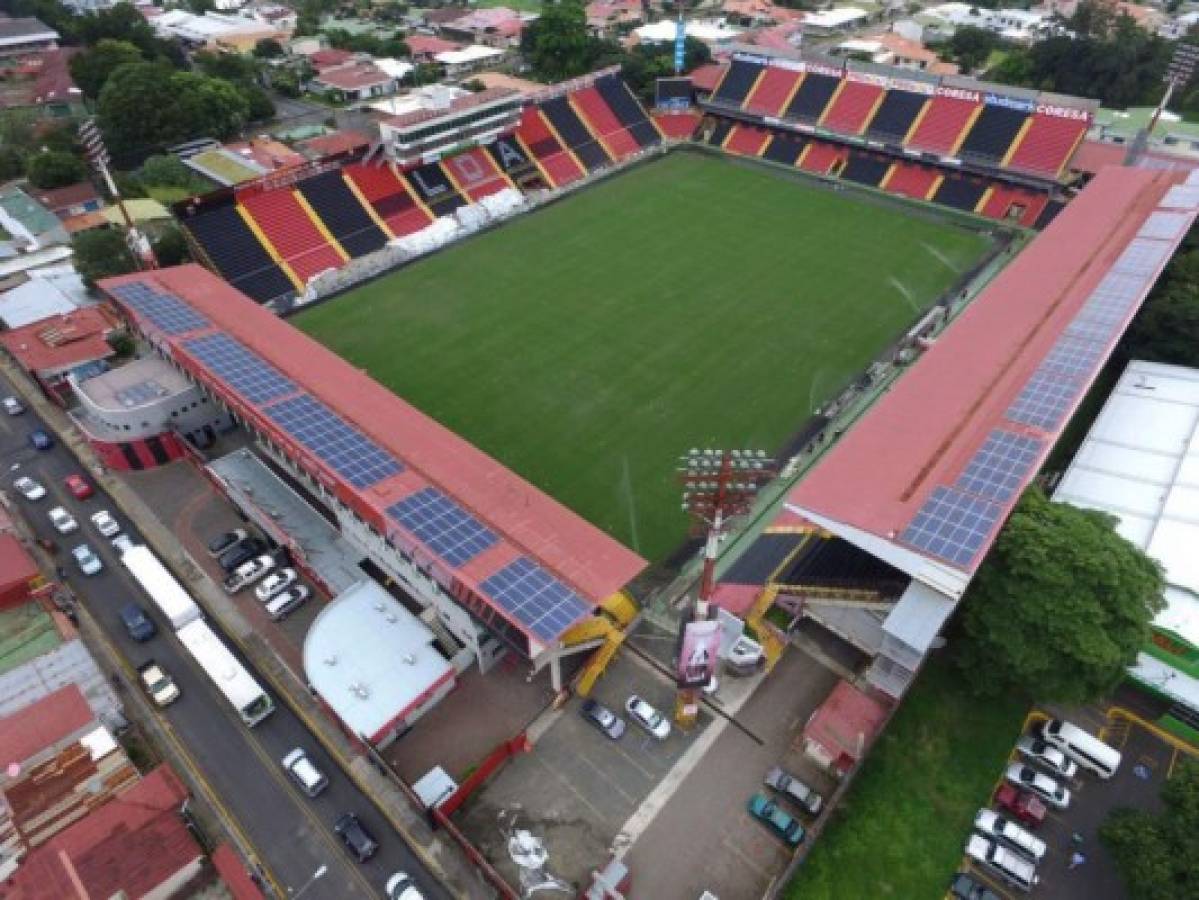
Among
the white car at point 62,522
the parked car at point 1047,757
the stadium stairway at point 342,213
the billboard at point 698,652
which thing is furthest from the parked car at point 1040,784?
the stadium stairway at point 342,213

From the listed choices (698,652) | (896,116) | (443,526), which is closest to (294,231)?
(443,526)

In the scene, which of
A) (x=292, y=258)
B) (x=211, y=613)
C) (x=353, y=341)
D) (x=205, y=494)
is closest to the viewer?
(x=211, y=613)

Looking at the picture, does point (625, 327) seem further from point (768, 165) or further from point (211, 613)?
point (768, 165)

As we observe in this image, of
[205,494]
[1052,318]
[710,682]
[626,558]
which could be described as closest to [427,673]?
[626,558]

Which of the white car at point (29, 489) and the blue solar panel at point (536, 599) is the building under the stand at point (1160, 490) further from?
the white car at point (29, 489)

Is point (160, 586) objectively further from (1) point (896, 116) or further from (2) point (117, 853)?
(1) point (896, 116)

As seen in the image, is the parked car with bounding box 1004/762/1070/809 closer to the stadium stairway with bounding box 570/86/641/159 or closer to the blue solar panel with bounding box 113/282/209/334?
the blue solar panel with bounding box 113/282/209/334
